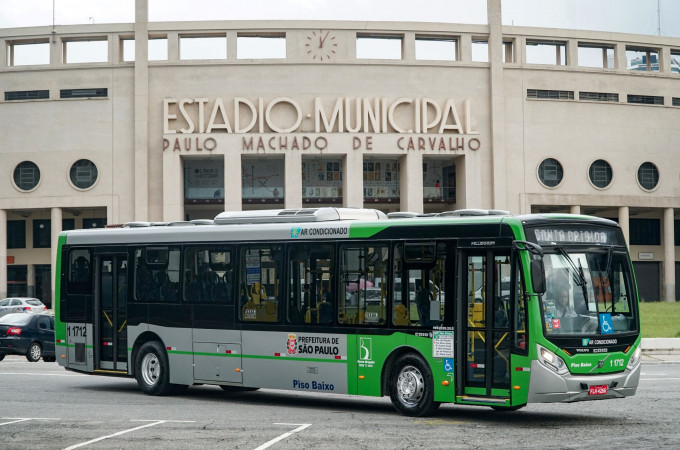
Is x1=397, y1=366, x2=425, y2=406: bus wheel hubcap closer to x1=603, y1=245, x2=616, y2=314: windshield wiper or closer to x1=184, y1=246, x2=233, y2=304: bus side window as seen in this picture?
x1=603, y1=245, x2=616, y2=314: windshield wiper

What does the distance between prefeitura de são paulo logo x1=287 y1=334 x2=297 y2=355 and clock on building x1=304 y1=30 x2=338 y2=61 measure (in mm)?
45315

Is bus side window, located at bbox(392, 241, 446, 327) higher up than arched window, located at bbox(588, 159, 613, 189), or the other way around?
arched window, located at bbox(588, 159, 613, 189)

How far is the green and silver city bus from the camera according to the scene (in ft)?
43.5

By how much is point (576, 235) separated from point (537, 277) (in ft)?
4.00

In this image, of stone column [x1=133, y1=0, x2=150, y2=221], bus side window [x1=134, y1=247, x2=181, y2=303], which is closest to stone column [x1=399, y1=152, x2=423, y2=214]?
stone column [x1=133, y1=0, x2=150, y2=221]

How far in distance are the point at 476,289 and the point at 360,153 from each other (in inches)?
1816

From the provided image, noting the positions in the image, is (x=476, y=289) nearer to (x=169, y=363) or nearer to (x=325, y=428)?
(x=325, y=428)

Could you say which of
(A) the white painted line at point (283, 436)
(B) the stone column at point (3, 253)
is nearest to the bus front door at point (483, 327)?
(A) the white painted line at point (283, 436)

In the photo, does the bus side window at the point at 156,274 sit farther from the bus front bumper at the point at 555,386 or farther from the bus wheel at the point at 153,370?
the bus front bumper at the point at 555,386

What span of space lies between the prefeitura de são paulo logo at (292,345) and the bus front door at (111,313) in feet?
13.2

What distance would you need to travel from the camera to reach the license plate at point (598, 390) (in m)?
13.1

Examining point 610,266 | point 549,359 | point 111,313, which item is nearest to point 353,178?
point 111,313

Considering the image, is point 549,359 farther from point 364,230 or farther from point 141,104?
point 141,104

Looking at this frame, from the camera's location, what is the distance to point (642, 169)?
212 ft
